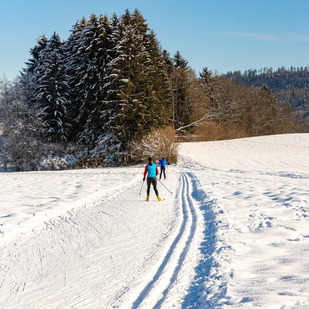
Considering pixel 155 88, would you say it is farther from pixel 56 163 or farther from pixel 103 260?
pixel 103 260

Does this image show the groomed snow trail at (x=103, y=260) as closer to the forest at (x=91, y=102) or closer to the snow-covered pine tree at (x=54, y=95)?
the forest at (x=91, y=102)

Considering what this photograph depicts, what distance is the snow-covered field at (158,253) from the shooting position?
12.7 ft

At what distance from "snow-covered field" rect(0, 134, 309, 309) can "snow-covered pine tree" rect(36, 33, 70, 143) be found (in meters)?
23.5

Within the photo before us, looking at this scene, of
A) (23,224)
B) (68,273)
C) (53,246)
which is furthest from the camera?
(23,224)

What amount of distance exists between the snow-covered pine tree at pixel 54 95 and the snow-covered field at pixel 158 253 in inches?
923

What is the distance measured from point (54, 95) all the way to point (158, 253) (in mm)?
31352

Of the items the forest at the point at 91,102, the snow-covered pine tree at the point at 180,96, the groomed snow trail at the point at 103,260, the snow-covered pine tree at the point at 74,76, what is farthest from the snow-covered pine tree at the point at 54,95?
the groomed snow trail at the point at 103,260

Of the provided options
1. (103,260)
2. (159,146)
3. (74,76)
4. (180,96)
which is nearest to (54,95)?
(74,76)

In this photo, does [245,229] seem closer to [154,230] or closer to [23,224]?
[154,230]

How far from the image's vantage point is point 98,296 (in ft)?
12.9

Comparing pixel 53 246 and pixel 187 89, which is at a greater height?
pixel 187 89

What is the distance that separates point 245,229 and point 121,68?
26229 mm

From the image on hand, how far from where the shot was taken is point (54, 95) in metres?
33.0

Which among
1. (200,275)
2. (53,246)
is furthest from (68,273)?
(200,275)
